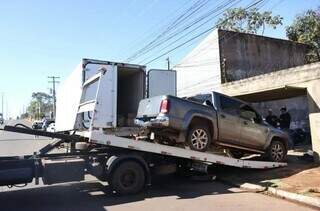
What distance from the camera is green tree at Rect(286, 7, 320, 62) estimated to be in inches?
1532

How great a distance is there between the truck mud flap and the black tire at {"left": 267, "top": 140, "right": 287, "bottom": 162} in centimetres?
721

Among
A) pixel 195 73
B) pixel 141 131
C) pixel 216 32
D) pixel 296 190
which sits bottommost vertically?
pixel 296 190

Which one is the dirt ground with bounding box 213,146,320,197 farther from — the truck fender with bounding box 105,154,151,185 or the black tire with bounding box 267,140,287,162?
the truck fender with bounding box 105,154,151,185

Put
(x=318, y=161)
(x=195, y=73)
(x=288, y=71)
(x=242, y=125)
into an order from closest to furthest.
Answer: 1. (x=242, y=125)
2. (x=318, y=161)
3. (x=288, y=71)
4. (x=195, y=73)

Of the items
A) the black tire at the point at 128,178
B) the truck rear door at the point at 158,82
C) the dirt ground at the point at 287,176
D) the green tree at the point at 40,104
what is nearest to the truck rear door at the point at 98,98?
the black tire at the point at 128,178

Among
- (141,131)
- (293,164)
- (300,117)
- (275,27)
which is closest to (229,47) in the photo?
(300,117)

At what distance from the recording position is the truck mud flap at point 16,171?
31.0ft

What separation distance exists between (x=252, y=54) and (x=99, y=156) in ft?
75.7

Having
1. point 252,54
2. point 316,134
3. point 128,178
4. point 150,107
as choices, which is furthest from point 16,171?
point 252,54

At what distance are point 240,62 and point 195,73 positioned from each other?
3688 mm

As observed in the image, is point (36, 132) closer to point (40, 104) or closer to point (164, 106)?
point (164, 106)

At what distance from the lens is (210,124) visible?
1192 cm

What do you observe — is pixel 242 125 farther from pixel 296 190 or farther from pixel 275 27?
pixel 275 27

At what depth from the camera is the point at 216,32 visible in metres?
29.6
